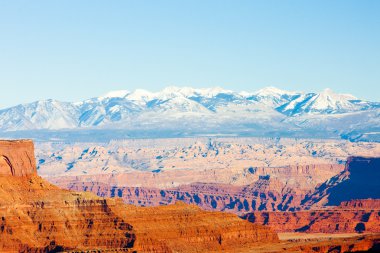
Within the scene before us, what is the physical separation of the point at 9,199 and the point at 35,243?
8.94 m

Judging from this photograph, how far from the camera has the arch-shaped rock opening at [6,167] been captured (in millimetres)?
171750

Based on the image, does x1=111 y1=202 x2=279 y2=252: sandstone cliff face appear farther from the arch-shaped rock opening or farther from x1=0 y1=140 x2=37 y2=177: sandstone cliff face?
the arch-shaped rock opening

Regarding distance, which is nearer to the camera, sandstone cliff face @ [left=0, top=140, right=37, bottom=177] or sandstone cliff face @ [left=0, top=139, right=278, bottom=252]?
sandstone cliff face @ [left=0, top=139, right=278, bottom=252]

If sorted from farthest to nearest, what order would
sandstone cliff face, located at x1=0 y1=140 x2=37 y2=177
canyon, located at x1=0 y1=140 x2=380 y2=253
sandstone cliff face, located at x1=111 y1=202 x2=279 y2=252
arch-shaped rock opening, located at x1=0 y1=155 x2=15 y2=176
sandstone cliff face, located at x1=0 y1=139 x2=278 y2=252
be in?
sandstone cliff face, located at x1=0 y1=140 x2=37 y2=177 < arch-shaped rock opening, located at x1=0 y1=155 x2=15 y2=176 < sandstone cliff face, located at x1=111 y1=202 x2=279 y2=252 < canyon, located at x1=0 y1=140 x2=380 y2=253 < sandstone cliff face, located at x1=0 y1=139 x2=278 y2=252

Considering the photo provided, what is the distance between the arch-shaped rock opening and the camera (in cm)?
17175

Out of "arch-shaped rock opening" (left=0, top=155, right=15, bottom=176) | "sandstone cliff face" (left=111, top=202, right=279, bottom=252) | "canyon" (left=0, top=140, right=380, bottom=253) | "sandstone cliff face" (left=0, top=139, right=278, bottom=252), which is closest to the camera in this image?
"sandstone cliff face" (left=0, top=139, right=278, bottom=252)

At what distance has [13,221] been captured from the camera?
159750mm

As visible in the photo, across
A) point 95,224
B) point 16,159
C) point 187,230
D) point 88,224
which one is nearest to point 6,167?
point 16,159

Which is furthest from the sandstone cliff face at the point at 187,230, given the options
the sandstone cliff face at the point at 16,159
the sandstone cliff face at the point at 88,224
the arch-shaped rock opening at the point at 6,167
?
the arch-shaped rock opening at the point at 6,167

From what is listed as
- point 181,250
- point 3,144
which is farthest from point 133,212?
point 3,144

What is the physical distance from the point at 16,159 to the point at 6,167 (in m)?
2.04

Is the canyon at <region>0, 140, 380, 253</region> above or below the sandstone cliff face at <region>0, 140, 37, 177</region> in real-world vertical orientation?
below

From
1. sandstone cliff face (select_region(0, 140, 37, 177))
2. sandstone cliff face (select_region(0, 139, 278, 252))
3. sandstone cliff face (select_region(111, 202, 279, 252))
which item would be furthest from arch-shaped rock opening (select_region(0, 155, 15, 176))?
sandstone cliff face (select_region(111, 202, 279, 252))

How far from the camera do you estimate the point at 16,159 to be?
173750mm
